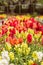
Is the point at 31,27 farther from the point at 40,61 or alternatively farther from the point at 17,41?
the point at 40,61

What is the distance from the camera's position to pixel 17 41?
466cm

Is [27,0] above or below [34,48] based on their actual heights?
below

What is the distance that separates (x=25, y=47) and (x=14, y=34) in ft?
3.28

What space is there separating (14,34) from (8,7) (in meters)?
17.8

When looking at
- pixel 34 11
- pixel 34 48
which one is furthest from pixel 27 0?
pixel 34 48

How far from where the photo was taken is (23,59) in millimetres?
4238

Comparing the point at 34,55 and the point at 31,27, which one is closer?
the point at 34,55

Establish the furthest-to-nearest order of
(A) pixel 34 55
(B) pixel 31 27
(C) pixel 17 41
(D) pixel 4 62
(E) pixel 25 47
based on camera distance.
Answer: (B) pixel 31 27 → (C) pixel 17 41 → (E) pixel 25 47 → (A) pixel 34 55 → (D) pixel 4 62

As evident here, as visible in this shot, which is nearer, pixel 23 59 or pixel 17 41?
pixel 23 59

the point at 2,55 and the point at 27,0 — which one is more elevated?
the point at 2,55

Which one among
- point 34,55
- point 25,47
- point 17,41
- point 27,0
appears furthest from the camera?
point 27,0

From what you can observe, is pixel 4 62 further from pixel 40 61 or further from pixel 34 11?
pixel 34 11

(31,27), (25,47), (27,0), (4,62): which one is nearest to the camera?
(4,62)

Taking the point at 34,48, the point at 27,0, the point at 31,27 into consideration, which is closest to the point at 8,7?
the point at 27,0
